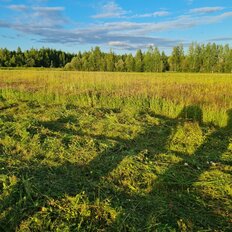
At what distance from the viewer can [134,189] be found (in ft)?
11.9

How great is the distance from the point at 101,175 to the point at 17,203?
4.29ft

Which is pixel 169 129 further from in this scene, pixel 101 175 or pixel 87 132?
pixel 101 175

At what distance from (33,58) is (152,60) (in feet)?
101

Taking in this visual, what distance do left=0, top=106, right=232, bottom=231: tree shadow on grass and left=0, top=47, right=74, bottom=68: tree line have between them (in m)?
68.2

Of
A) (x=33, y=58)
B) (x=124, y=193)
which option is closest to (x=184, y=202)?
(x=124, y=193)

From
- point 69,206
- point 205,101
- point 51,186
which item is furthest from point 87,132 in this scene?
point 205,101

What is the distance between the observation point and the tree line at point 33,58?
6738 centimetres

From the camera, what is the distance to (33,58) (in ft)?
236

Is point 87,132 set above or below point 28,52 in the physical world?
below

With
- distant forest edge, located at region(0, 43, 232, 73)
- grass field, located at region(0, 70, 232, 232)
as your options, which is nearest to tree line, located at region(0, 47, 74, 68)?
distant forest edge, located at region(0, 43, 232, 73)

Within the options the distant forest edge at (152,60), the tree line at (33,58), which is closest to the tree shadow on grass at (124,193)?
the distant forest edge at (152,60)

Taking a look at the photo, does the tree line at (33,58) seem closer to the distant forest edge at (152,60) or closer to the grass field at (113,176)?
the distant forest edge at (152,60)

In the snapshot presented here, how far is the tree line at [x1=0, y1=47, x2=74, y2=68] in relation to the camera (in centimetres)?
6738

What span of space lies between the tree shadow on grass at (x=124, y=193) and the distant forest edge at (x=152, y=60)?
6151cm
